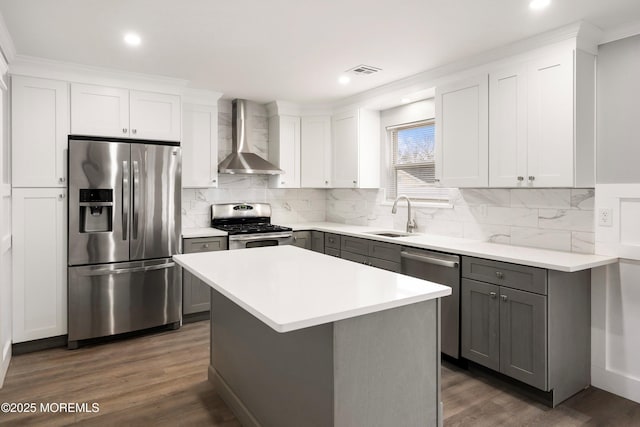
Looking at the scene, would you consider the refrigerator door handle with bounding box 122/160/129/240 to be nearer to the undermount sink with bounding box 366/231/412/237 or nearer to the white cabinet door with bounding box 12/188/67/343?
the white cabinet door with bounding box 12/188/67/343

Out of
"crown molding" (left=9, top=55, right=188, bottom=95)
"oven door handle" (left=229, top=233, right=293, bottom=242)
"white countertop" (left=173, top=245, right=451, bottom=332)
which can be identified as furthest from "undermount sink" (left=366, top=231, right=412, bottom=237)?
"crown molding" (left=9, top=55, right=188, bottom=95)

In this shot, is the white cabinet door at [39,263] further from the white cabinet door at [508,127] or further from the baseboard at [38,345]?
the white cabinet door at [508,127]

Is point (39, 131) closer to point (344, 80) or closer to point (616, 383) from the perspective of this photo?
point (344, 80)

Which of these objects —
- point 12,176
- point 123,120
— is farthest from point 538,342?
point 12,176

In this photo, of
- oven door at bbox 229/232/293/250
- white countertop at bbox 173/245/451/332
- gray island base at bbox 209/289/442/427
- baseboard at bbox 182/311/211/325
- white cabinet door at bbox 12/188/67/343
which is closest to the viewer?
white countertop at bbox 173/245/451/332

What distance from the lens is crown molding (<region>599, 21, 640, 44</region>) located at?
2.59 metres

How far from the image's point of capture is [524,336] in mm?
2623

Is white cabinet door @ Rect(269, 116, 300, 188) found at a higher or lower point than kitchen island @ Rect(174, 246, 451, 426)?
higher

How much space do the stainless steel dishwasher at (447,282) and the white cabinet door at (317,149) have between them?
2061 millimetres

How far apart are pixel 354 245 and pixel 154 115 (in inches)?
92.4

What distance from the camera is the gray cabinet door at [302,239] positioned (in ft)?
15.5

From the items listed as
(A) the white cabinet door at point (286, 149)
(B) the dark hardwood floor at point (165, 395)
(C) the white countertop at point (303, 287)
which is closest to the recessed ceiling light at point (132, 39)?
(C) the white countertop at point (303, 287)

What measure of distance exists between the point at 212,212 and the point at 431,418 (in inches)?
140

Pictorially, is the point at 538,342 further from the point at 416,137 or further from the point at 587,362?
the point at 416,137
